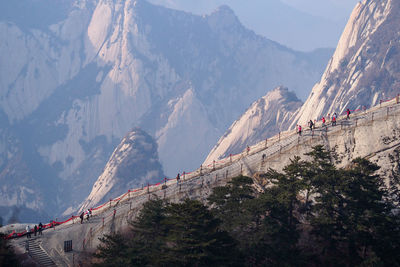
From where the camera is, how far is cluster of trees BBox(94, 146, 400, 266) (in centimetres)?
4675

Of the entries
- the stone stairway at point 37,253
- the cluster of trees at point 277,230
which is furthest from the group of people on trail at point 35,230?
the cluster of trees at point 277,230

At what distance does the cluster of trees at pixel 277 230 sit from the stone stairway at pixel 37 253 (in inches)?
451

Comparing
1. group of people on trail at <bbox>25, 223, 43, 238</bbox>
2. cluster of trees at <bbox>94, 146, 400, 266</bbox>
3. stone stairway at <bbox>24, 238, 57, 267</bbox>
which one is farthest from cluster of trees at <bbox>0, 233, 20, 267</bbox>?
group of people on trail at <bbox>25, 223, 43, 238</bbox>

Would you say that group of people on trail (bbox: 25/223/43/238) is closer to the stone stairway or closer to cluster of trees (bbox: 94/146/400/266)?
the stone stairway

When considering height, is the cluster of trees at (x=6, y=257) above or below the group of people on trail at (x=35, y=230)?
below

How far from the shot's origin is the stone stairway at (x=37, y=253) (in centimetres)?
6139

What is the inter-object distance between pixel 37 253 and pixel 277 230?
2859cm

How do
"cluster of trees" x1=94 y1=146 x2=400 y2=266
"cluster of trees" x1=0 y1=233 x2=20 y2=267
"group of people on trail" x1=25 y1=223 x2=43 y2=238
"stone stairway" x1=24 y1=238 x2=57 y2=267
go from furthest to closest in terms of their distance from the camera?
"group of people on trail" x1=25 y1=223 x2=43 y2=238
"stone stairway" x1=24 y1=238 x2=57 y2=267
"cluster of trees" x1=0 y1=233 x2=20 y2=267
"cluster of trees" x1=94 y1=146 x2=400 y2=266

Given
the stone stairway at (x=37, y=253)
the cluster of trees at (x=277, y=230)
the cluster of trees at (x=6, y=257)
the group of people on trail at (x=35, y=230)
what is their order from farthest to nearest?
the group of people on trail at (x=35, y=230), the stone stairway at (x=37, y=253), the cluster of trees at (x=6, y=257), the cluster of trees at (x=277, y=230)

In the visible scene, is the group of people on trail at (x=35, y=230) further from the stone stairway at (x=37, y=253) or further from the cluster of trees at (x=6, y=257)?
the cluster of trees at (x=6, y=257)

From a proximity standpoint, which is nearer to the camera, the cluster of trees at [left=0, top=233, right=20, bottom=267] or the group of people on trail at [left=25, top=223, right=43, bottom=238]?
the cluster of trees at [left=0, top=233, right=20, bottom=267]

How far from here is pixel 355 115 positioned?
79.9 meters

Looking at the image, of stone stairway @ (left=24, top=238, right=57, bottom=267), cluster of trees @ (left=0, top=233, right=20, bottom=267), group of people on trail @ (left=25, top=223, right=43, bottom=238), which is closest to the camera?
cluster of trees @ (left=0, top=233, right=20, bottom=267)

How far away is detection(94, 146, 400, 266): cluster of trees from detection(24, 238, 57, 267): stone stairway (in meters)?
11.5
